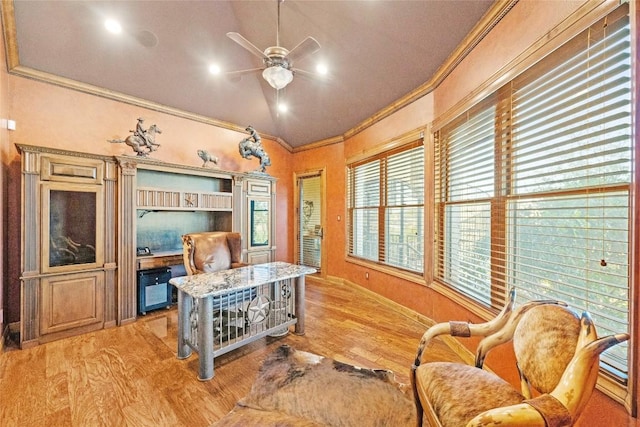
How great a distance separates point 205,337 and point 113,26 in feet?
11.5

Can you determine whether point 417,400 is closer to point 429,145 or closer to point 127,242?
point 429,145

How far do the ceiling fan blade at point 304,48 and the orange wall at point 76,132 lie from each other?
263 cm

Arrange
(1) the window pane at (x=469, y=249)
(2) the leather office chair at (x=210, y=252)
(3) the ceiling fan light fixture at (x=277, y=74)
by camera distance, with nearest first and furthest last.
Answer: (1) the window pane at (x=469, y=249), (3) the ceiling fan light fixture at (x=277, y=74), (2) the leather office chair at (x=210, y=252)

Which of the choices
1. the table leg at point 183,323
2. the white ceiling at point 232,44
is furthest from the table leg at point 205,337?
the white ceiling at point 232,44

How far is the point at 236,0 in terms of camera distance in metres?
3.22

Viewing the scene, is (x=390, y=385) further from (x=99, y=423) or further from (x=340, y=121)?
(x=340, y=121)

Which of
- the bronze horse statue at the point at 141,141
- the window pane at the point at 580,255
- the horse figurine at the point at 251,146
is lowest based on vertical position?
the window pane at the point at 580,255

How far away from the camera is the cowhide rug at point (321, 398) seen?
5.46ft

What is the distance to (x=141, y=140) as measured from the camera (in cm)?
338

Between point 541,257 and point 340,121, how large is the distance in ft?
11.9

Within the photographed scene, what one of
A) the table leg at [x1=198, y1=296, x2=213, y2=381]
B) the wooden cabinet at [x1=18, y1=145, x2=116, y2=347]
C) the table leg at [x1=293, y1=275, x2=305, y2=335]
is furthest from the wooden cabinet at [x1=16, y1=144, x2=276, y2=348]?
the table leg at [x1=293, y1=275, x2=305, y2=335]

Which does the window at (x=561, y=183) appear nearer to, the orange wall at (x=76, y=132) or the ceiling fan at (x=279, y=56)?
the ceiling fan at (x=279, y=56)

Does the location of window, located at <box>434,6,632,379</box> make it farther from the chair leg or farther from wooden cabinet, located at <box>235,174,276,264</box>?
wooden cabinet, located at <box>235,174,276,264</box>

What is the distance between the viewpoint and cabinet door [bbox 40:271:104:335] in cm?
268
